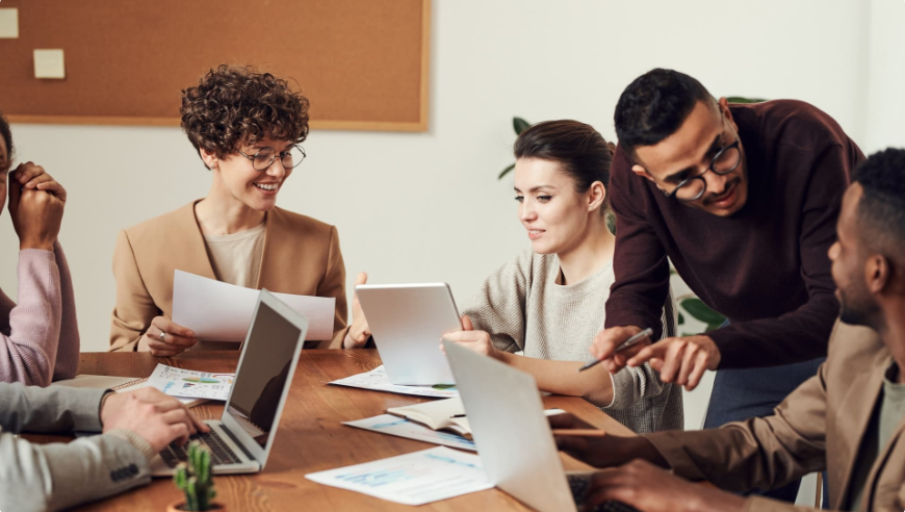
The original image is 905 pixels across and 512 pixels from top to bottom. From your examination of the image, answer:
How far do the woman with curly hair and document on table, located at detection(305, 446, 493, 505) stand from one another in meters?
1.04

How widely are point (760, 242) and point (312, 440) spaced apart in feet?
3.14

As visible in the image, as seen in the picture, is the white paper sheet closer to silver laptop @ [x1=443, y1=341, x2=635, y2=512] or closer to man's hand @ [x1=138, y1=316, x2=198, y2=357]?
man's hand @ [x1=138, y1=316, x2=198, y2=357]

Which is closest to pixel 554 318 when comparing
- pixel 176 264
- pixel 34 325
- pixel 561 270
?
pixel 561 270

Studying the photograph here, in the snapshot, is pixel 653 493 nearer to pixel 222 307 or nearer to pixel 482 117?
pixel 222 307

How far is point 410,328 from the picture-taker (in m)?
1.81

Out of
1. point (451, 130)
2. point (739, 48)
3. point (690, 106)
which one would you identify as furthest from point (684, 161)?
point (739, 48)

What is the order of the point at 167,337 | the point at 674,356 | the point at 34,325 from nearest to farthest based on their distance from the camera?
the point at 674,356
the point at 34,325
the point at 167,337

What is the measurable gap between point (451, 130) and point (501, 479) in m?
2.43

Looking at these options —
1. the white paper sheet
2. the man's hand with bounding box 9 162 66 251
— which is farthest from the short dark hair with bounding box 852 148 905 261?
the man's hand with bounding box 9 162 66 251

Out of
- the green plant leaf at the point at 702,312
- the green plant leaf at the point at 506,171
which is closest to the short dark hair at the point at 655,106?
the green plant leaf at the point at 506,171

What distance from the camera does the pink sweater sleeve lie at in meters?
1.62

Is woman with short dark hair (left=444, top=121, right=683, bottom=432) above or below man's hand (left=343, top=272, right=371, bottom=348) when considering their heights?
above

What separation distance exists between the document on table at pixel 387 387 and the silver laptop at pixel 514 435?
536mm

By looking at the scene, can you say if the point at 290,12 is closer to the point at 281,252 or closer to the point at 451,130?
the point at 451,130
